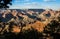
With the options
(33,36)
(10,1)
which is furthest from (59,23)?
(10,1)

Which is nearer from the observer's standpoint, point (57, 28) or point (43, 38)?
point (43, 38)

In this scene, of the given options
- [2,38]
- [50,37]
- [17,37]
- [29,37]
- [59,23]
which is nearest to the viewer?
[2,38]

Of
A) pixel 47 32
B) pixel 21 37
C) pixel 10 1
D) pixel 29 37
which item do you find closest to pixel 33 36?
pixel 29 37

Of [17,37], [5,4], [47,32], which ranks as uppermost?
[5,4]

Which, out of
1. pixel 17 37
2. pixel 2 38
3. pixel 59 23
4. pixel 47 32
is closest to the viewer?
pixel 2 38

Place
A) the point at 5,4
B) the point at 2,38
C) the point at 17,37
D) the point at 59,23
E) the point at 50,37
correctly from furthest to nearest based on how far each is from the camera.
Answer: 1. the point at 59,23
2. the point at 50,37
3. the point at 17,37
4. the point at 2,38
5. the point at 5,4

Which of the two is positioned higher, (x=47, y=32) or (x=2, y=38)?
(x=2, y=38)

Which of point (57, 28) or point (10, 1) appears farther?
point (57, 28)

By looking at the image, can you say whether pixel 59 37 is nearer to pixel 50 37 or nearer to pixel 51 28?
pixel 50 37

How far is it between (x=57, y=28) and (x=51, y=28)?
4.68 feet

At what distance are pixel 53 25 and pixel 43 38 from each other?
23.5 feet

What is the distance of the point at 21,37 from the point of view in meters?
32.3

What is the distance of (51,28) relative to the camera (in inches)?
1635

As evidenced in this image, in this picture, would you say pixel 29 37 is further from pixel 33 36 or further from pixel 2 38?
pixel 2 38
